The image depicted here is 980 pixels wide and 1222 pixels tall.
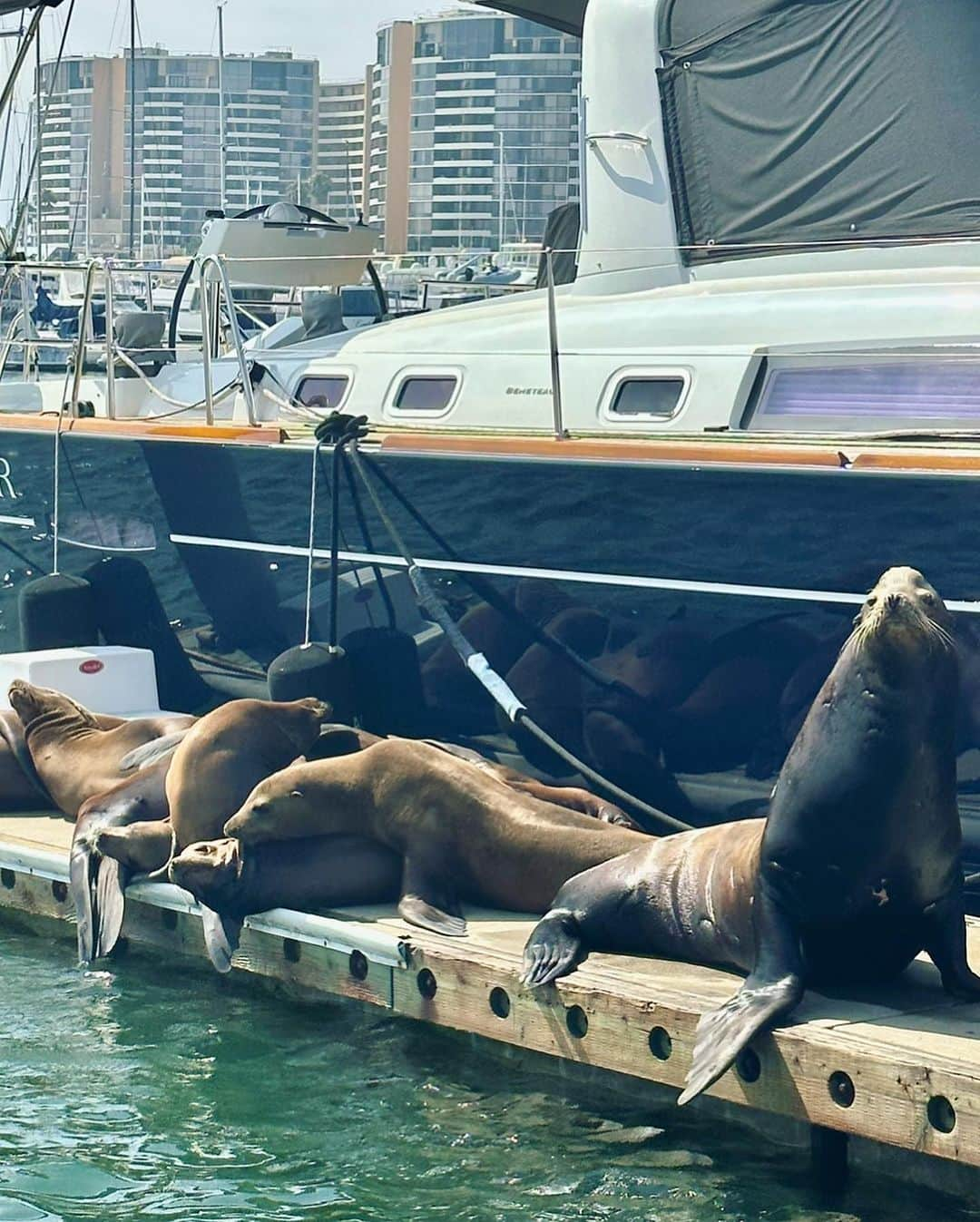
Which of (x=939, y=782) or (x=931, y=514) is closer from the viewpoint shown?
(x=939, y=782)

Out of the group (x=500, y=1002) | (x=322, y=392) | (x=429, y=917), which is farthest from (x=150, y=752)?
(x=500, y=1002)

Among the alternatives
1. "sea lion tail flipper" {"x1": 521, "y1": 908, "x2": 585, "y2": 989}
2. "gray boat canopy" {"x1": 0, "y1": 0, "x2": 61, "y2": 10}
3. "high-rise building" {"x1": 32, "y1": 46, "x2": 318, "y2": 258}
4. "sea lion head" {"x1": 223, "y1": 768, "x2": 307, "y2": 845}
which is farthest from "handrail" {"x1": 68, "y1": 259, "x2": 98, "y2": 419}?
"high-rise building" {"x1": 32, "y1": 46, "x2": 318, "y2": 258}

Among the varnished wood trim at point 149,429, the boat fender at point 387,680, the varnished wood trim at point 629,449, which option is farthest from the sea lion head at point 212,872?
the varnished wood trim at point 149,429

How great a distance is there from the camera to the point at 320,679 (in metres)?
9.30

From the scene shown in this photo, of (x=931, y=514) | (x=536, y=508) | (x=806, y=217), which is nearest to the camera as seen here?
(x=931, y=514)

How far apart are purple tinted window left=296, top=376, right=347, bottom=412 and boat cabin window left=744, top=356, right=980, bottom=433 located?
7.81 ft

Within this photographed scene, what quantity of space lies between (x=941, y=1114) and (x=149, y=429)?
5788 millimetres

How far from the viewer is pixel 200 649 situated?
33.9 feet

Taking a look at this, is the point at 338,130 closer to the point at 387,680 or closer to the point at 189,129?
the point at 189,129

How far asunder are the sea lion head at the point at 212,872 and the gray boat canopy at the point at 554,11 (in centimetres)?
566

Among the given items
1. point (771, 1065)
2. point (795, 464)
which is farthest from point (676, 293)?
point (771, 1065)

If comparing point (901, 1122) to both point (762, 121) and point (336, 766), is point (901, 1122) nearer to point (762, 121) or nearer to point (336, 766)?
point (336, 766)

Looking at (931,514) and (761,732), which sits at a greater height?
(931,514)

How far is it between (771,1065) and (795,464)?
2.26 metres
